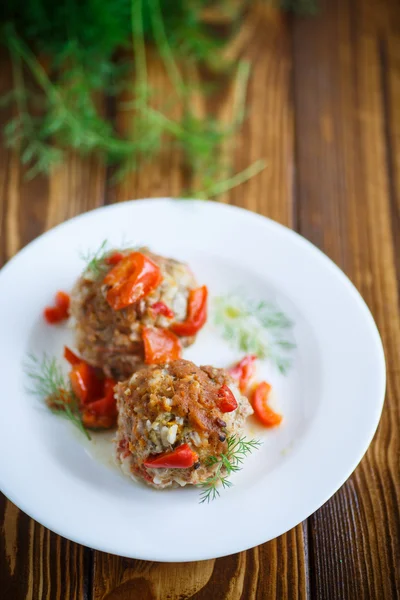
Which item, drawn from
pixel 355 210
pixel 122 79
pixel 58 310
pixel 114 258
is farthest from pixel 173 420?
pixel 122 79

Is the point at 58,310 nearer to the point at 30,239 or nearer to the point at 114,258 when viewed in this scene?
the point at 114,258

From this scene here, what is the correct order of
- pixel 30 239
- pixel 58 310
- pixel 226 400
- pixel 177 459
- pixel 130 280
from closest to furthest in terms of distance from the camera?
pixel 177 459 → pixel 226 400 → pixel 130 280 → pixel 58 310 → pixel 30 239

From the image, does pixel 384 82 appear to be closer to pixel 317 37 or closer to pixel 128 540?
pixel 317 37

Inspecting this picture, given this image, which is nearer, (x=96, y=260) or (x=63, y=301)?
(x=96, y=260)

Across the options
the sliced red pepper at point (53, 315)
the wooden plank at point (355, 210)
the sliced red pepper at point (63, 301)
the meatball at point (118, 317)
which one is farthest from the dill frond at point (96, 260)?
the wooden plank at point (355, 210)

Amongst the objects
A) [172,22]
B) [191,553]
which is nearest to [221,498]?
[191,553]

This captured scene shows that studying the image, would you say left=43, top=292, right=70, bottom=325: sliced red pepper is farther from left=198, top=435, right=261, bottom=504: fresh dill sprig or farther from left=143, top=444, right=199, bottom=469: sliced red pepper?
left=198, top=435, right=261, bottom=504: fresh dill sprig
